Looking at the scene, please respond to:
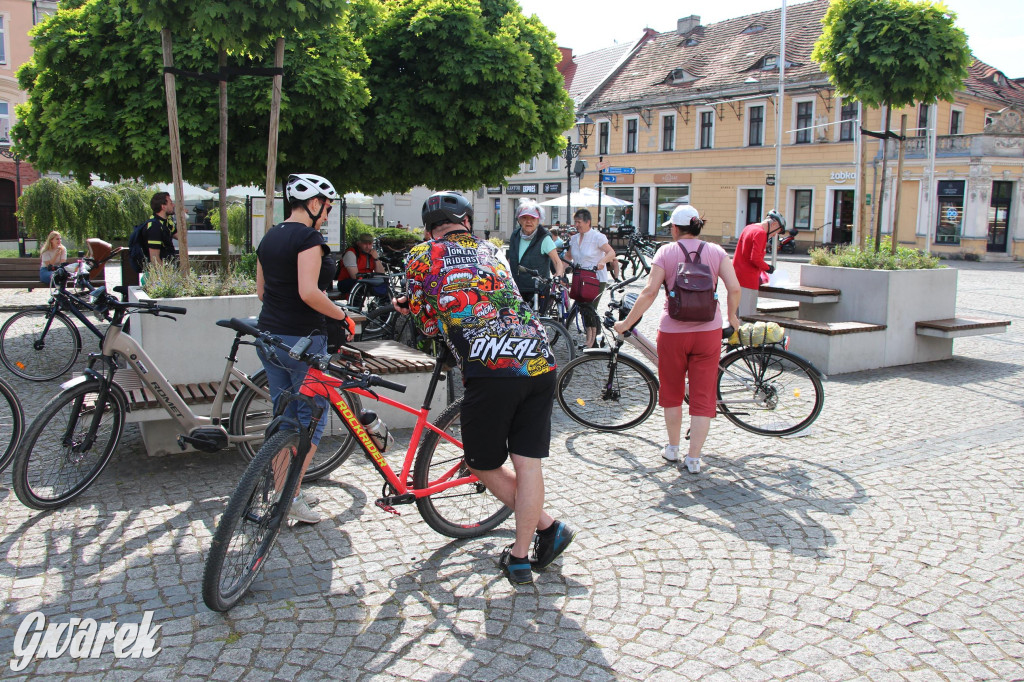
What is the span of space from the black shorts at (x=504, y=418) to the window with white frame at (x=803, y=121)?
126 feet

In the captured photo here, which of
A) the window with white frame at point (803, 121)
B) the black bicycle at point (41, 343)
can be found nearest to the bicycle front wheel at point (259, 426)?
the black bicycle at point (41, 343)

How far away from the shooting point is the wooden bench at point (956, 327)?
9.15 meters

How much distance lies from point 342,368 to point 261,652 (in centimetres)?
132

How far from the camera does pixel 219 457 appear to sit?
568cm

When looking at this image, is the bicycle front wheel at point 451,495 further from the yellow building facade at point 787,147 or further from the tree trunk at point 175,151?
the yellow building facade at point 787,147

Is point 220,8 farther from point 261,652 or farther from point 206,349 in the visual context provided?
point 261,652

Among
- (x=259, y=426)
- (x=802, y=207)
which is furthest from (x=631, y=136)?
(x=259, y=426)

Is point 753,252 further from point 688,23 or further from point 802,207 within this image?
point 688,23

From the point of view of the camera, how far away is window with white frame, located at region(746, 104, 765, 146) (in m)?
40.7

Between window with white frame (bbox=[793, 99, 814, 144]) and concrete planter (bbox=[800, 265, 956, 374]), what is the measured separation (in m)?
31.5

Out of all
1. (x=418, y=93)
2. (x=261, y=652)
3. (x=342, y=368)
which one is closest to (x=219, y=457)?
(x=342, y=368)

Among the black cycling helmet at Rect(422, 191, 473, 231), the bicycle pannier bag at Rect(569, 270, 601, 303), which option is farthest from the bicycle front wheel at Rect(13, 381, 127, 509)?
the bicycle pannier bag at Rect(569, 270, 601, 303)

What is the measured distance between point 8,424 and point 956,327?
879 cm

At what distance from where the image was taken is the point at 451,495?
431 centimetres
